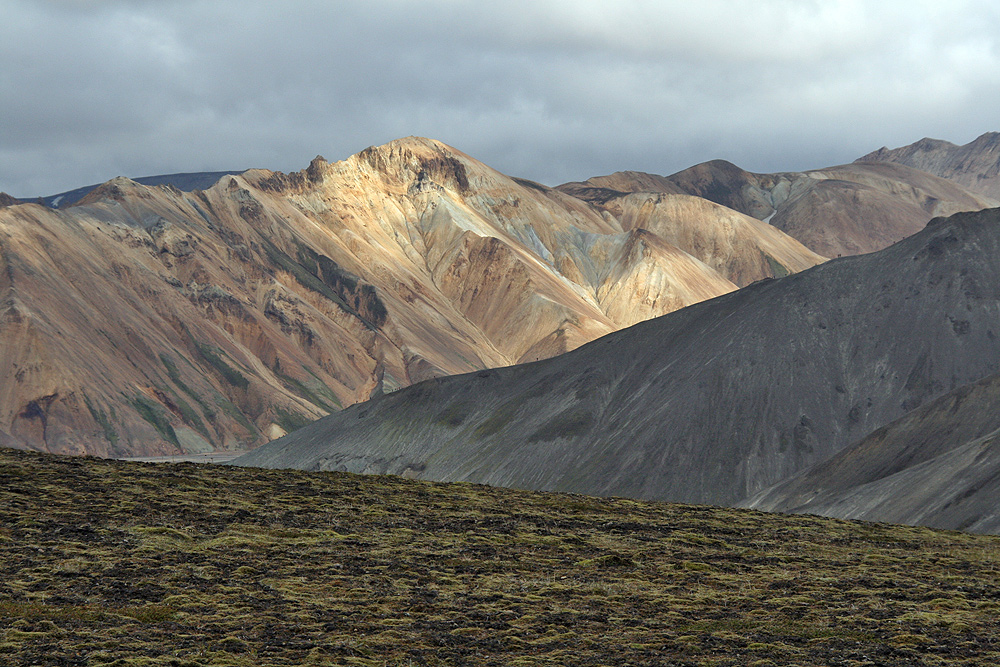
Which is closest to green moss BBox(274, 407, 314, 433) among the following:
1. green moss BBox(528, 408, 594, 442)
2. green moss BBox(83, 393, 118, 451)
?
green moss BBox(83, 393, 118, 451)

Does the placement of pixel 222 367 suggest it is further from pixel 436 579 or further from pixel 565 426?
pixel 436 579

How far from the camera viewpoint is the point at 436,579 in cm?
3009

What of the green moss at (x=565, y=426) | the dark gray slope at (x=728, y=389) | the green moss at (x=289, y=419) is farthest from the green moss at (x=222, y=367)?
the green moss at (x=565, y=426)

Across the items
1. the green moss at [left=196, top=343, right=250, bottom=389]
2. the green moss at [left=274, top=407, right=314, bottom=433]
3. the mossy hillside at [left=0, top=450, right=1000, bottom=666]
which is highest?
the green moss at [left=196, top=343, right=250, bottom=389]

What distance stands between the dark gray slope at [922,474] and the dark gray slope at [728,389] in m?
13.7

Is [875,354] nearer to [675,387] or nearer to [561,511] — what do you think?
[675,387]

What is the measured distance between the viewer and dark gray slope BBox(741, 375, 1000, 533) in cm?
6250

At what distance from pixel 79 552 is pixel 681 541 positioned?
2060cm

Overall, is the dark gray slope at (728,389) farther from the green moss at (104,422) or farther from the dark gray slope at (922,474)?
the green moss at (104,422)

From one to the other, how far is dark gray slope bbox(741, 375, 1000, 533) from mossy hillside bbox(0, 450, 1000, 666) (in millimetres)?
18615

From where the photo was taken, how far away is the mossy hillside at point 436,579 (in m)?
22.8

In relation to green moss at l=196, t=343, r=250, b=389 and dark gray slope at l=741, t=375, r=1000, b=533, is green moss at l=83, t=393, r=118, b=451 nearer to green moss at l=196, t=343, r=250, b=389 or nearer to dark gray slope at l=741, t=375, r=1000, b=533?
green moss at l=196, t=343, r=250, b=389

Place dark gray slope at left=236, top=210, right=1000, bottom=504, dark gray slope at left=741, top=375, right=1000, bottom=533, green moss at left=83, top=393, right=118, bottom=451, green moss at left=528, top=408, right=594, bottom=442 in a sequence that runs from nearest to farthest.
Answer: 1. dark gray slope at left=741, top=375, right=1000, bottom=533
2. dark gray slope at left=236, top=210, right=1000, bottom=504
3. green moss at left=528, top=408, right=594, bottom=442
4. green moss at left=83, top=393, right=118, bottom=451

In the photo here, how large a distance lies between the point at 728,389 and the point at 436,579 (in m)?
86.9
